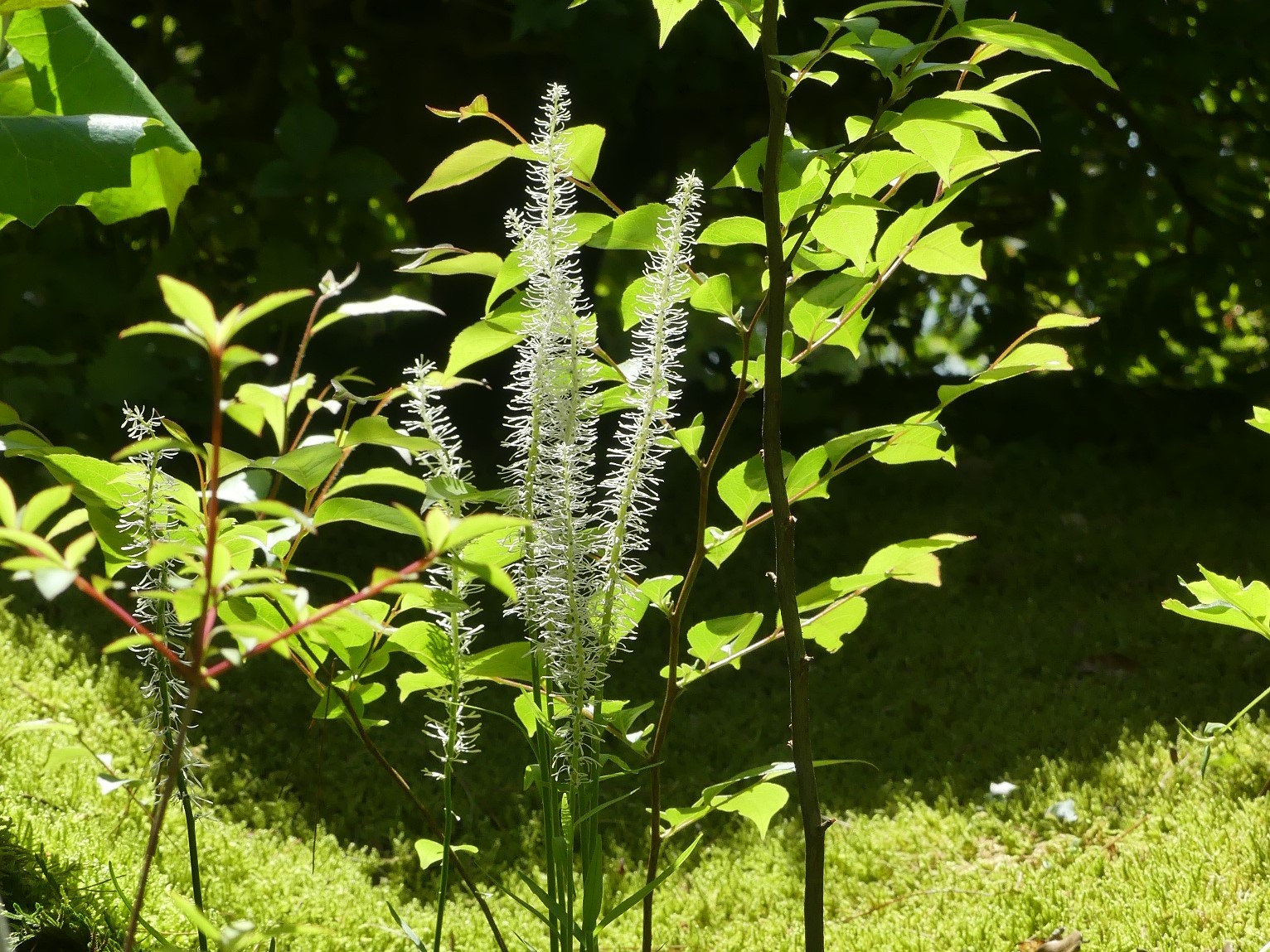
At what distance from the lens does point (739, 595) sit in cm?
349

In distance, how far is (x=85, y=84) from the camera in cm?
117

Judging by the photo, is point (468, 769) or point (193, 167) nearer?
point (193, 167)

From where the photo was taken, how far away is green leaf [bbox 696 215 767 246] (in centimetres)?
117

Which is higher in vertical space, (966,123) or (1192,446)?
(966,123)

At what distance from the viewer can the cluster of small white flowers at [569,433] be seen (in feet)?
3.70

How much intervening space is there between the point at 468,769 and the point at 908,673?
1.20m

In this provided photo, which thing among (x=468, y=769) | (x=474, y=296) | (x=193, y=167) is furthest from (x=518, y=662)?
(x=474, y=296)

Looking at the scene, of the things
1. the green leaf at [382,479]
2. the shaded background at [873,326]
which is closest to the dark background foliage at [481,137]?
the shaded background at [873,326]

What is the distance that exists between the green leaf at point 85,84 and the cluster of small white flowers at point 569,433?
353 mm

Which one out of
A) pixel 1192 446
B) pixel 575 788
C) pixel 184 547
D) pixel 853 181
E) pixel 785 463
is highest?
pixel 853 181

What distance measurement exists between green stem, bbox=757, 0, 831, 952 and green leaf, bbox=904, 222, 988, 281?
6.5 inches

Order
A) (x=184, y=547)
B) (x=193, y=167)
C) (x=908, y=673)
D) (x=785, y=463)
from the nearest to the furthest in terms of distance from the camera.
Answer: (x=184, y=547)
(x=193, y=167)
(x=785, y=463)
(x=908, y=673)

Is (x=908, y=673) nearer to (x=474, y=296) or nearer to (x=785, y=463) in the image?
(x=785, y=463)

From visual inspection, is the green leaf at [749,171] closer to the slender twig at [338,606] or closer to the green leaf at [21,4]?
the slender twig at [338,606]
